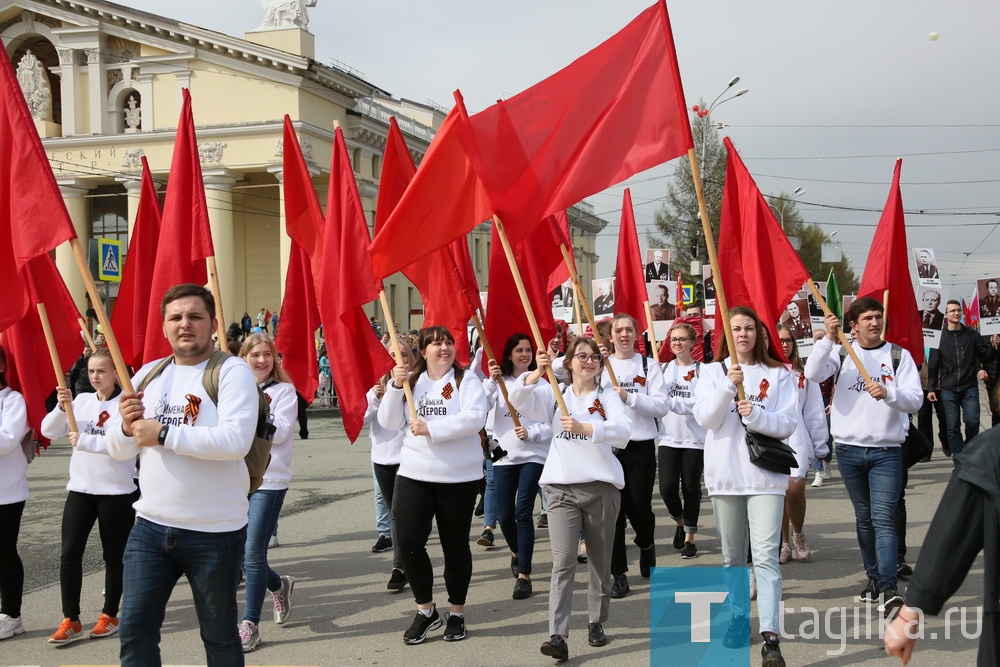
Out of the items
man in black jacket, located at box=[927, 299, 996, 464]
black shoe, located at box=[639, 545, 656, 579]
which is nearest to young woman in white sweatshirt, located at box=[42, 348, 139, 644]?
black shoe, located at box=[639, 545, 656, 579]

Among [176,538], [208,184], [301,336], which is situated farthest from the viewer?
[208,184]

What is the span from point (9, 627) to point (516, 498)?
12.0 ft

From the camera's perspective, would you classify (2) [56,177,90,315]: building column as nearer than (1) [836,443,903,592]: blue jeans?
No

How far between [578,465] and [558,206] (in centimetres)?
166

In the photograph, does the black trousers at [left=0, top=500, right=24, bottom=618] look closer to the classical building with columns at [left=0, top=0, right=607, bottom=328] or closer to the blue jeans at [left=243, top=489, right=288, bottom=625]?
the blue jeans at [left=243, top=489, right=288, bottom=625]

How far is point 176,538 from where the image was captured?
13.8 feet

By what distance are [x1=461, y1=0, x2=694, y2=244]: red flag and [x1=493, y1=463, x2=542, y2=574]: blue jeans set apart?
7.39 ft

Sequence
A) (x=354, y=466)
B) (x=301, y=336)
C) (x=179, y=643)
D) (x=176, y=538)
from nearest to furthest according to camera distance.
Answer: (x=176, y=538), (x=179, y=643), (x=301, y=336), (x=354, y=466)

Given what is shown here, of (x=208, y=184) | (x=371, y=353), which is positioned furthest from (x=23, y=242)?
(x=208, y=184)

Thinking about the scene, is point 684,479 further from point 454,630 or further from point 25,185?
point 25,185

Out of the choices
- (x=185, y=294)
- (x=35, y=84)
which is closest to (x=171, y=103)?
(x=35, y=84)

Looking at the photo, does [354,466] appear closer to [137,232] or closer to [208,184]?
[137,232]

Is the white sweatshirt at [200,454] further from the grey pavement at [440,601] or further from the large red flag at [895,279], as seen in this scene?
the large red flag at [895,279]

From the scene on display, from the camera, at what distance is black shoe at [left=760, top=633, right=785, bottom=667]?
5.34 meters
